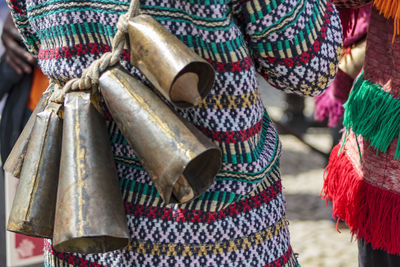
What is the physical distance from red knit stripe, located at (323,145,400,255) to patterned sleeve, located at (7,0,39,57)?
34.4 inches

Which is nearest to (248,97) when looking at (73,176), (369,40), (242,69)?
(242,69)

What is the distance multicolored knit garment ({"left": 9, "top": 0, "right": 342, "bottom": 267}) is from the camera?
0.82 m

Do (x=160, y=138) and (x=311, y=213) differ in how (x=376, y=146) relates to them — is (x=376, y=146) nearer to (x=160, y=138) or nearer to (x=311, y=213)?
(x=160, y=138)

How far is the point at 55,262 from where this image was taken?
3.41 ft

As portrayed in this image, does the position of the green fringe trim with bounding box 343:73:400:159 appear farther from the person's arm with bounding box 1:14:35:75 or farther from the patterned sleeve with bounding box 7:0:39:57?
the person's arm with bounding box 1:14:35:75

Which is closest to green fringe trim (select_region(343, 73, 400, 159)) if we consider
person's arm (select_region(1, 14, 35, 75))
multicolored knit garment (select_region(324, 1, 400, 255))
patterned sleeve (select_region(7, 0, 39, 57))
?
multicolored knit garment (select_region(324, 1, 400, 255))

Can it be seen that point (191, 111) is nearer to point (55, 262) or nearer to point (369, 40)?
point (55, 262)

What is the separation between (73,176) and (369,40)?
34.9 inches

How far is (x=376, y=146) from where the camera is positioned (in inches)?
52.8

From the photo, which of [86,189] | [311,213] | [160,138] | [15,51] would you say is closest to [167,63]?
[160,138]

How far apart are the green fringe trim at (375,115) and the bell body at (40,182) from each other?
81 cm

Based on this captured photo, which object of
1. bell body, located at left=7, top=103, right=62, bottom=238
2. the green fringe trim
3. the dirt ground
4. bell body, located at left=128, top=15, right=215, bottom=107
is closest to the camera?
bell body, located at left=128, top=15, right=215, bottom=107

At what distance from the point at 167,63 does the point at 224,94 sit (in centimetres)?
14

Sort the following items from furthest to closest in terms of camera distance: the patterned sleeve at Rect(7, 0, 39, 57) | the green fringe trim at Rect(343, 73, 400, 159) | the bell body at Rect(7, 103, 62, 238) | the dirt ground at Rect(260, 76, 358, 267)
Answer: the dirt ground at Rect(260, 76, 358, 267), the green fringe trim at Rect(343, 73, 400, 159), the patterned sleeve at Rect(7, 0, 39, 57), the bell body at Rect(7, 103, 62, 238)
